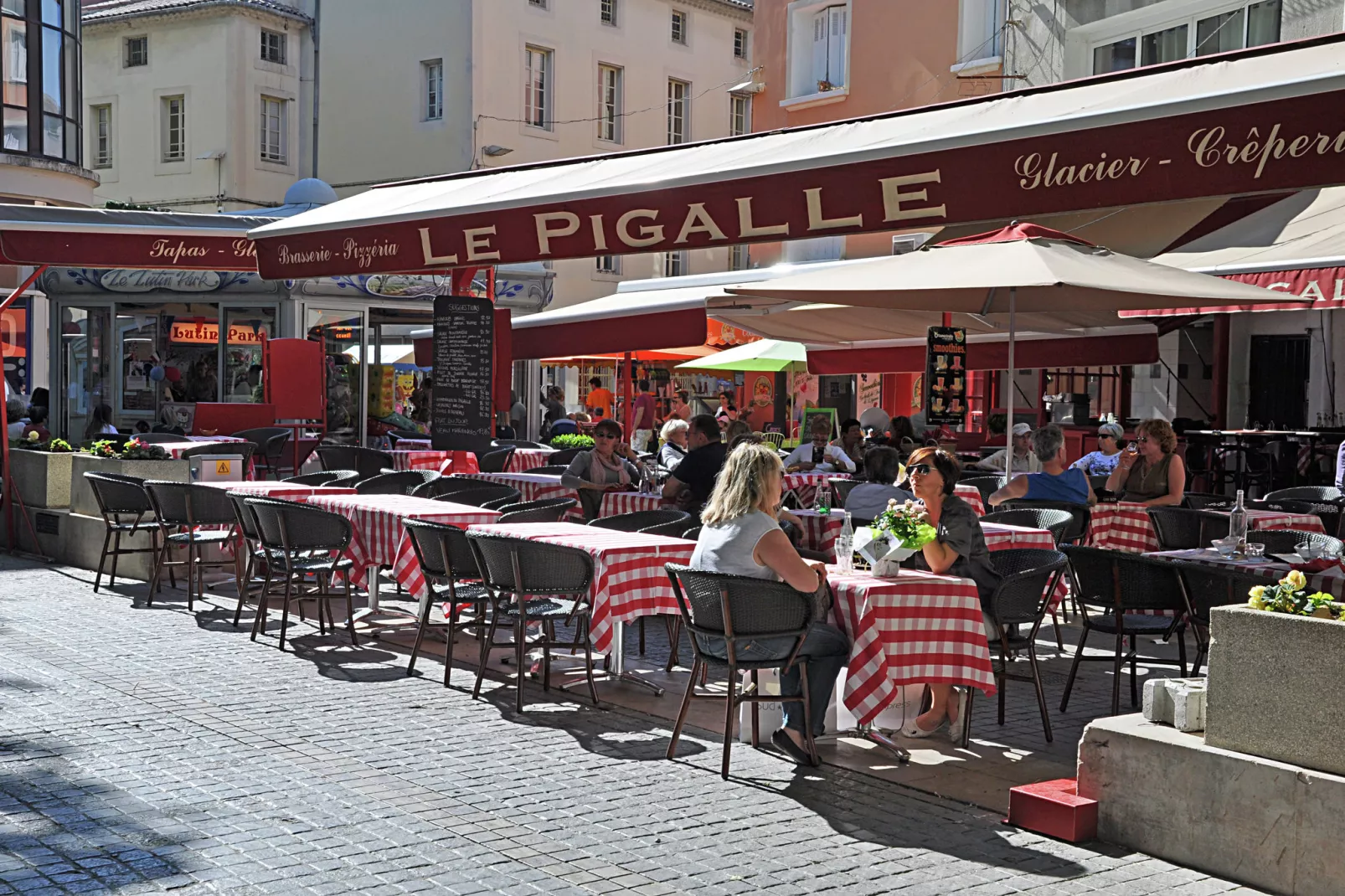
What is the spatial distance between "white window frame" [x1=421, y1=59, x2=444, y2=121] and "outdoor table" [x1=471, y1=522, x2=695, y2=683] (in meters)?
31.4

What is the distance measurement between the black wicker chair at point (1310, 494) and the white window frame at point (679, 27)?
3264 centimetres

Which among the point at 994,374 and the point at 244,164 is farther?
the point at 244,164

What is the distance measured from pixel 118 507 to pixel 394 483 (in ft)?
7.01

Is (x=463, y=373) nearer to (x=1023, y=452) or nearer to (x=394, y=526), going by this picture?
(x=394, y=526)

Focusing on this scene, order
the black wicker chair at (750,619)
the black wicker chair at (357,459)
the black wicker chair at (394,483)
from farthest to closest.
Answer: the black wicker chair at (357,459)
the black wicker chair at (394,483)
the black wicker chair at (750,619)

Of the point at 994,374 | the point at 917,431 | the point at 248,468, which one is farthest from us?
the point at 994,374

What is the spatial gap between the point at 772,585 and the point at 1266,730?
6.92 feet

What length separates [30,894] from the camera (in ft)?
15.1

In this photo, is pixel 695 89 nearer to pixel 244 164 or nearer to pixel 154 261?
pixel 244 164

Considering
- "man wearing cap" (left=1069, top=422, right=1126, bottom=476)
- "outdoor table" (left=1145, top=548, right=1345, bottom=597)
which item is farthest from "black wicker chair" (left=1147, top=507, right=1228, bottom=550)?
"man wearing cap" (left=1069, top=422, right=1126, bottom=476)

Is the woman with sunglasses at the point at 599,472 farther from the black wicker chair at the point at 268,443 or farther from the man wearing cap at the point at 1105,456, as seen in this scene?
the black wicker chair at the point at 268,443

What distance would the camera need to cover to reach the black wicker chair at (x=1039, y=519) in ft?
31.2

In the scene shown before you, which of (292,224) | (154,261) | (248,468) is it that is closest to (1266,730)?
(292,224)

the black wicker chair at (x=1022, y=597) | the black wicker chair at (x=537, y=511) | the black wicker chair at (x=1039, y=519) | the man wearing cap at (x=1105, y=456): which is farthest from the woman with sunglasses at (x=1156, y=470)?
the black wicker chair at (x=537, y=511)
